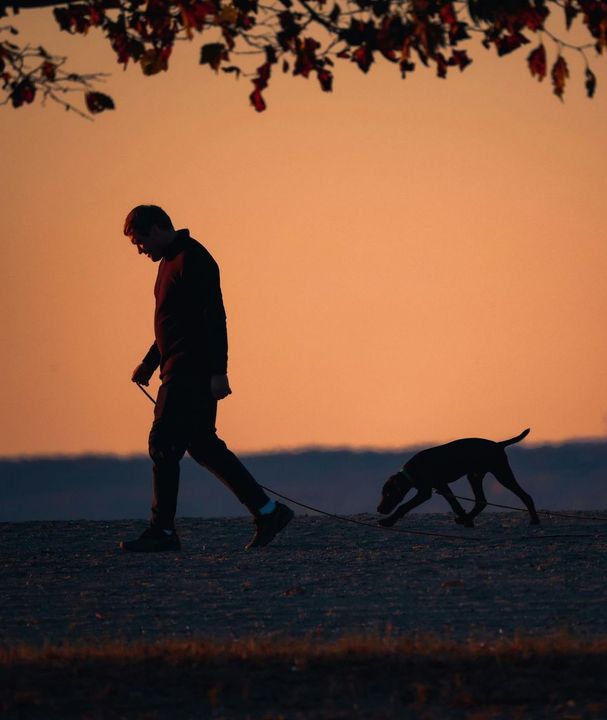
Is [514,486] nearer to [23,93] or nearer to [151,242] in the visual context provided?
[151,242]

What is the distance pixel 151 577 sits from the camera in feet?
36.6

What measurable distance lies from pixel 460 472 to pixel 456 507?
1.20ft

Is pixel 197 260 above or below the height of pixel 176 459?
above

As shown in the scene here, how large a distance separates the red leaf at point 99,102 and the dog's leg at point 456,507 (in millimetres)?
6004

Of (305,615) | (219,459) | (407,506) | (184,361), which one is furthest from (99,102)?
(407,506)

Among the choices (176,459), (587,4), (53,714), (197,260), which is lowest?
(53,714)

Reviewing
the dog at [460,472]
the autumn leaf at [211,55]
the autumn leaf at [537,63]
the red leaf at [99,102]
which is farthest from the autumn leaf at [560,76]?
the dog at [460,472]

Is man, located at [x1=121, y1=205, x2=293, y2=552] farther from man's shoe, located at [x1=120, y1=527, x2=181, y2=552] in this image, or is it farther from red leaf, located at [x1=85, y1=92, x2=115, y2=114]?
red leaf, located at [x1=85, y1=92, x2=115, y2=114]

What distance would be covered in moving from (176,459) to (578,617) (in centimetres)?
403

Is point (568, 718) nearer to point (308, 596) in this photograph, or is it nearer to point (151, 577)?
point (308, 596)

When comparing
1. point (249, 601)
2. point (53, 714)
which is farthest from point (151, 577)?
point (53, 714)

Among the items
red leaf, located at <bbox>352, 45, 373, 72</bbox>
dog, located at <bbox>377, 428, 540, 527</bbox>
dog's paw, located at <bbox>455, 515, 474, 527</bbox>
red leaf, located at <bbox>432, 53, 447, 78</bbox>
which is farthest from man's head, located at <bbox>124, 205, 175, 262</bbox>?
dog's paw, located at <bbox>455, 515, 474, 527</bbox>

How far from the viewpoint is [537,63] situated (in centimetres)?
870

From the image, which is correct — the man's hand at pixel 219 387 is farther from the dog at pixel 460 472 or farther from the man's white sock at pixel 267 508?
the dog at pixel 460 472
